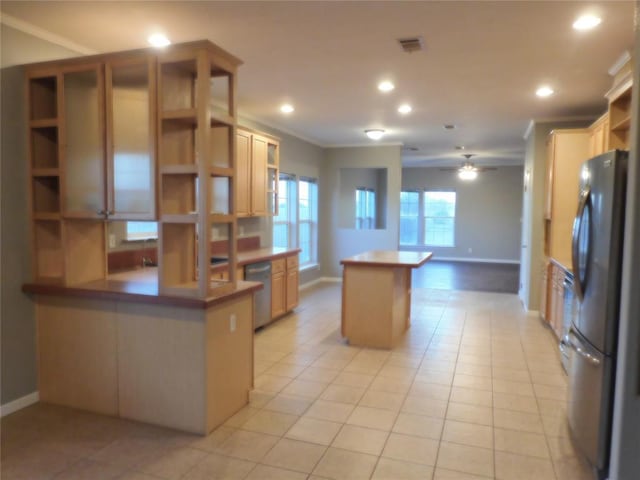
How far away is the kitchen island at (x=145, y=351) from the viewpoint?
282cm

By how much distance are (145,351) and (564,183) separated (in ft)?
15.6

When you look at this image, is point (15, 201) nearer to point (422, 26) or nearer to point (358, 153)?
point (422, 26)

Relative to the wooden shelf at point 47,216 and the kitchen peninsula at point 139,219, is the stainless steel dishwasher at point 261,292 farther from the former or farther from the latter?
the wooden shelf at point 47,216

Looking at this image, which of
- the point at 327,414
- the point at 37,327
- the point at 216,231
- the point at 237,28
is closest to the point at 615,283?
the point at 327,414

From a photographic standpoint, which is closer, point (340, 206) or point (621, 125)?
point (621, 125)

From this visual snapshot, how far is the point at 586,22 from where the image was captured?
9.55 feet

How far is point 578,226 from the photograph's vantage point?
2754mm

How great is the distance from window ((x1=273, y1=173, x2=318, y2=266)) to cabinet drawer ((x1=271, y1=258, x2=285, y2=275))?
1.19 m

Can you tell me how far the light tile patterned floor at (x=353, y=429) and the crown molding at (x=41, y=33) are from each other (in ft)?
8.64

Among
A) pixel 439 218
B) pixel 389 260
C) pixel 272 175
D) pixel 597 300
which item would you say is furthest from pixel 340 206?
pixel 597 300

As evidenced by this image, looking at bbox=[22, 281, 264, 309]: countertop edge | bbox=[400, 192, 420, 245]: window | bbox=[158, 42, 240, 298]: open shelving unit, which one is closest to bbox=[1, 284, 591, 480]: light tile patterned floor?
bbox=[22, 281, 264, 309]: countertop edge

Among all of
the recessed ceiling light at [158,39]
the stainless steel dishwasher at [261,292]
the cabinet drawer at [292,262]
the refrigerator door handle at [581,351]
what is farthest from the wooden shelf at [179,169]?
the cabinet drawer at [292,262]

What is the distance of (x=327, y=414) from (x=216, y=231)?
2.92m

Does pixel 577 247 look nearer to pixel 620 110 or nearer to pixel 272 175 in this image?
pixel 620 110
